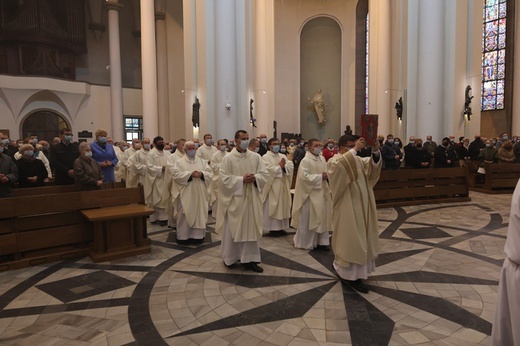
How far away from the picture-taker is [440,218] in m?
9.04

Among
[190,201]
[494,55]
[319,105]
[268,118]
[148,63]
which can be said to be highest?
[494,55]

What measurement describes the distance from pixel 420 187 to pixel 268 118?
933 cm

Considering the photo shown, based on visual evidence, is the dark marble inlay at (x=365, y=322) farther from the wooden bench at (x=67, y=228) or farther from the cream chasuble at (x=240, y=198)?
the wooden bench at (x=67, y=228)

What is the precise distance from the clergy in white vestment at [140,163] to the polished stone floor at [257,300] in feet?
11.1

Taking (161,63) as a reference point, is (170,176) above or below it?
below

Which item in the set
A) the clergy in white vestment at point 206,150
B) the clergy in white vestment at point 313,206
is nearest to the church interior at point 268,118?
the clergy in white vestment at point 313,206

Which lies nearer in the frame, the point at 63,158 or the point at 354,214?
the point at 354,214

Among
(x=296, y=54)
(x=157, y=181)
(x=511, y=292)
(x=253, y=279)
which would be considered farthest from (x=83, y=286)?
(x=296, y=54)

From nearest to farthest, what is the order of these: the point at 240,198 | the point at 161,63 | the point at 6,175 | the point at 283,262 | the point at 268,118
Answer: the point at 240,198 < the point at 283,262 < the point at 6,175 < the point at 268,118 < the point at 161,63

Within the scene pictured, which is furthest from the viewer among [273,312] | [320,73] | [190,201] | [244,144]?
[320,73]

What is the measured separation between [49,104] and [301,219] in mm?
20338

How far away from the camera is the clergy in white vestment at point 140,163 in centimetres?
959

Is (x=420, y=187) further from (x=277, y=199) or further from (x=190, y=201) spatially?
(x=190, y=201)

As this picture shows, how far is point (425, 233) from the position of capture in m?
7.63
